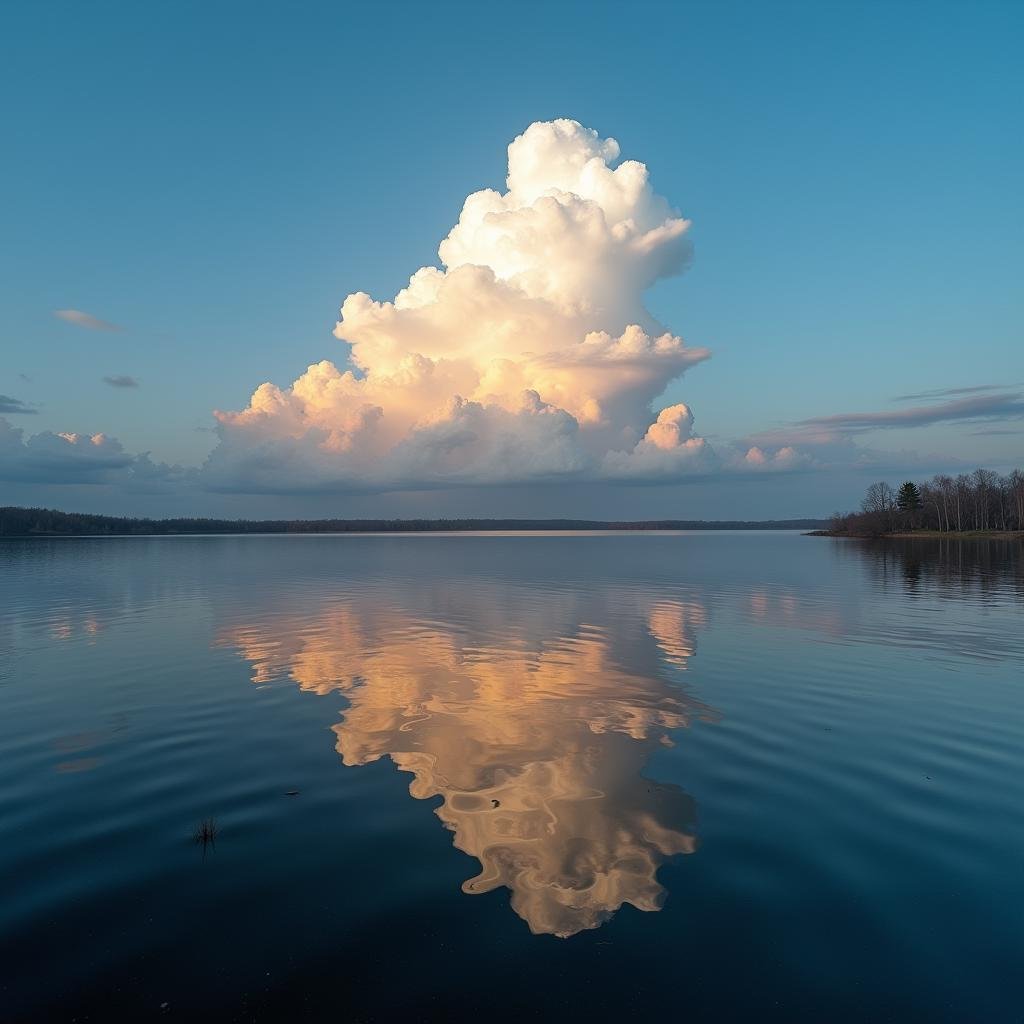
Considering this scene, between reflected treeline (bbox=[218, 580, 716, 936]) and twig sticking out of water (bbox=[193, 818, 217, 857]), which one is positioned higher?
twig sticking out of water (bbox=[193, 818, 217, 857])

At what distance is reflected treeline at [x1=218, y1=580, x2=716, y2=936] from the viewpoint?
10273mm

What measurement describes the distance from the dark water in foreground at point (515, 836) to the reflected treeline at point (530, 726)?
0.30 ft

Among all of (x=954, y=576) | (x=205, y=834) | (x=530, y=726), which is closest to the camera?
(x=205, y=834)

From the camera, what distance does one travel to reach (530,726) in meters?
17.5

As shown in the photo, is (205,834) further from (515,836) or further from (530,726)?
(530,726)

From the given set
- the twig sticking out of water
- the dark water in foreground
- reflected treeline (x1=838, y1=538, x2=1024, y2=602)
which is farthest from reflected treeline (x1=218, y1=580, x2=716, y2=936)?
reflected treeline (x1=838, y1=538, x2=1024, y2=602)

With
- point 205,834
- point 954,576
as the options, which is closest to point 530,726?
point 205,834

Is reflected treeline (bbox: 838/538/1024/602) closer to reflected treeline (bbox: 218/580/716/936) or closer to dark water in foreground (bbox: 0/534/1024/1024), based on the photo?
reflected treeline (bbox: 218/580/716/936)

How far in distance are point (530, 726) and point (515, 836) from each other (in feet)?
20.7

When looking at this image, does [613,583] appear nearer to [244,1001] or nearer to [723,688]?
[723,688]

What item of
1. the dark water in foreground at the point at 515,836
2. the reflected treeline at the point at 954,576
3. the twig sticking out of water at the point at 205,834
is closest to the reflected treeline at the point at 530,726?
the dark water in foreground at the point at 515,836

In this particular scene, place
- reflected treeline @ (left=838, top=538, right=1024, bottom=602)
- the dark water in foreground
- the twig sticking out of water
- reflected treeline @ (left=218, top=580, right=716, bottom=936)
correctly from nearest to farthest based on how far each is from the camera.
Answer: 1. the dark water in foreground
2. reflected treeline @ (left=218, top=580, right=716, bottom=936)
3. the twig sticking out of water
4. reflected treeline @ (left=838, top=538, right=1024, bottom=602)

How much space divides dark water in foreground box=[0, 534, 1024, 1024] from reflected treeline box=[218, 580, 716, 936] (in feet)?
0.30

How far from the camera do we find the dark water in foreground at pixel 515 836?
758 centimetres
